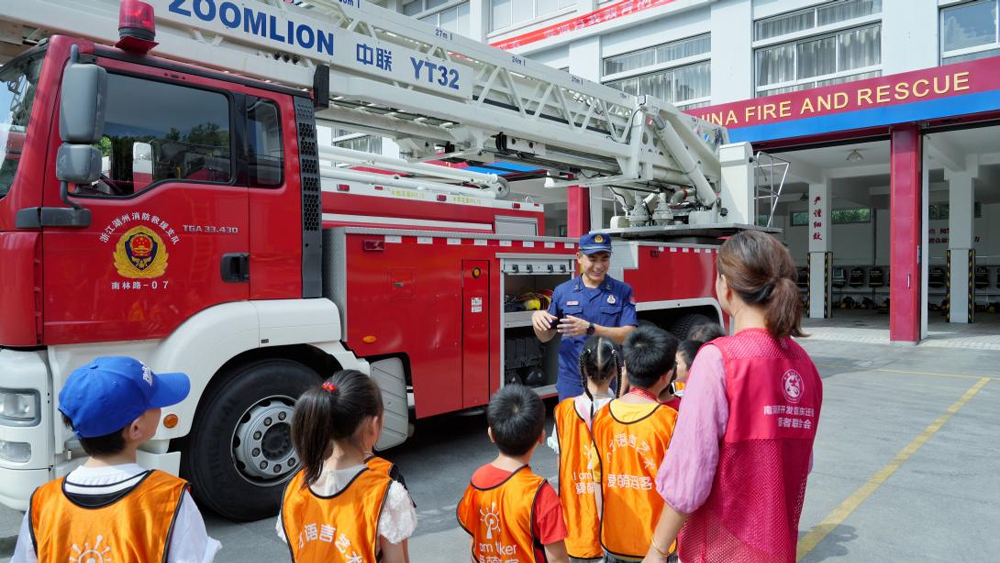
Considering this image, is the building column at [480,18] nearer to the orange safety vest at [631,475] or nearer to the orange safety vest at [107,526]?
the orange safety vest at [631,475]

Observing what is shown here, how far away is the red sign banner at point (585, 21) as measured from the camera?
1802 centimetres

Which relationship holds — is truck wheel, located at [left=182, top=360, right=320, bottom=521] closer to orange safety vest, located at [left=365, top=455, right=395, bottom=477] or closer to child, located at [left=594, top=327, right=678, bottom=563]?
orange safety vest, located at [left=365, top=455, right=395, bottom=477]

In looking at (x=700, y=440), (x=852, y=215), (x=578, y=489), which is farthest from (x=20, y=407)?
(x=852, y=215)

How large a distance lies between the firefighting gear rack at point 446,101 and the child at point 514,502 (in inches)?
123

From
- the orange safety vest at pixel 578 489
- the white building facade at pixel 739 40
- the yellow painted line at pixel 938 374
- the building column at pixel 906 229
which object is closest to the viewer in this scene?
the orange safety vest at pixel 578 489

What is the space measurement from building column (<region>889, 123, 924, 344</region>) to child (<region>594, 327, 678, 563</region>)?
13035 mm

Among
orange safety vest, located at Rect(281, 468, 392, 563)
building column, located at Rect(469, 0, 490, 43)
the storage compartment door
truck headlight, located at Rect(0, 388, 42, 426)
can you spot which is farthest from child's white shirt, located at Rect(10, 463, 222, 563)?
building column, located at Rect(469, 0, 490, 43)

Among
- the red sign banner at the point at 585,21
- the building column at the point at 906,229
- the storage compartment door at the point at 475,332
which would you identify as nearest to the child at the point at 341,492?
the storage compartment door at the point at 475,332

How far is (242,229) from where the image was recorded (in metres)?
4.05

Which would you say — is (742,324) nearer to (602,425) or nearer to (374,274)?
(602,425)

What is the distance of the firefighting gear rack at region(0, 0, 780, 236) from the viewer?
4.21 m

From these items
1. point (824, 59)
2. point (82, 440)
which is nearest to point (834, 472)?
point (82, 440)

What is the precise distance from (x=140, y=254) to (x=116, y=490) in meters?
2.28

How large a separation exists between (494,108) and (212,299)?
3272 millimetres
